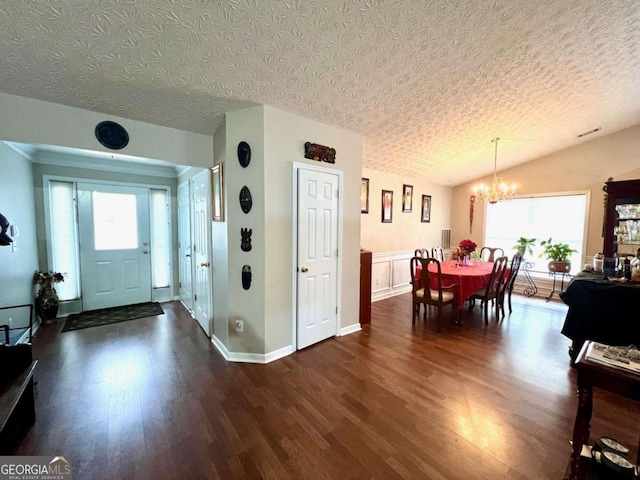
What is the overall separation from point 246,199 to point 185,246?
7.36ft

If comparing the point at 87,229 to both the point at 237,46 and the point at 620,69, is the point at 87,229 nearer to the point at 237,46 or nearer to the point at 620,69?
the point at 237,46

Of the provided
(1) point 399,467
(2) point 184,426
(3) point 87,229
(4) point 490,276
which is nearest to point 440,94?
(4) point 490,276

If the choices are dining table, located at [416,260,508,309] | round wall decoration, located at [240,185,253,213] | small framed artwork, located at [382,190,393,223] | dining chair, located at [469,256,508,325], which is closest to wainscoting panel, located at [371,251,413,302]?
small framed artwork, located at [382,190,393,223]

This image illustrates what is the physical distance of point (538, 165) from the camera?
5.44m

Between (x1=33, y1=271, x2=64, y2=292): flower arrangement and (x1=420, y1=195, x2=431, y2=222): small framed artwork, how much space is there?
646 cm

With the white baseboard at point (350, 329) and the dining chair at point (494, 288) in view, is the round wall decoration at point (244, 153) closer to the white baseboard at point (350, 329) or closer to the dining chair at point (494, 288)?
the white baseboard at point (350, 329)

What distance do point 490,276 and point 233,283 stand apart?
352 cm

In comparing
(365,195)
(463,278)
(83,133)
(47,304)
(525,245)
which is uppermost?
(83,133)

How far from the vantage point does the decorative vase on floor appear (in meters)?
3.44

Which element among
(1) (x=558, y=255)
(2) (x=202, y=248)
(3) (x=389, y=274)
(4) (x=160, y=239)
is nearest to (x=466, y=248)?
(3) (x=389, y=274)

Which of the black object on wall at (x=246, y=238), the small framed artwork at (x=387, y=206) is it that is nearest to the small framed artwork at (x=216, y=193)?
the black object on wall at (x=246, y=238)

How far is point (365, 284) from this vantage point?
148 inches

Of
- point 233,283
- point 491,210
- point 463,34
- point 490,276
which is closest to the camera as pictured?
point 463,34

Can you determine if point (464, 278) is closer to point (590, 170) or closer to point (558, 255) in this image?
point (558, 255)
